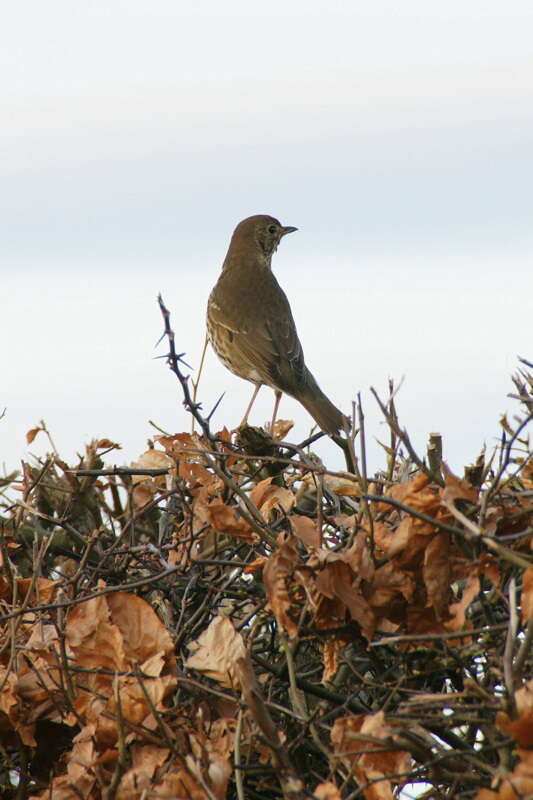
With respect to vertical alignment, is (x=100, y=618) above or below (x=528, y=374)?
below

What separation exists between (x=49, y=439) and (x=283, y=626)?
1.78 metres

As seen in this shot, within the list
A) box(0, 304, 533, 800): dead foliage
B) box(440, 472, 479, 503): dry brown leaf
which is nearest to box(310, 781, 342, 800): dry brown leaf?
box(0, 304, 533, 800): dead foliage

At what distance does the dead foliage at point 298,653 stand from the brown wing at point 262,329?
13.8 feet

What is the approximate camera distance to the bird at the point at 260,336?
23.9 feet

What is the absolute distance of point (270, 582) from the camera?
7.86 ft

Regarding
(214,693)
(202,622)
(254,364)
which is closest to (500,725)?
(214,693)

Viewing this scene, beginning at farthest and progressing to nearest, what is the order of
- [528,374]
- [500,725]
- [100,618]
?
[528,374], [100,618], [500,725]

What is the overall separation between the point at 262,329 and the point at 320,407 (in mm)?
990

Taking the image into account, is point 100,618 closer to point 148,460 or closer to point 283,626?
point 283,626

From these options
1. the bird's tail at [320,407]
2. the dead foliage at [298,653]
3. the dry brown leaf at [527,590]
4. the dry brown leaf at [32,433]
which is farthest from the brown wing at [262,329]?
the dry brown leaf at [527,590]

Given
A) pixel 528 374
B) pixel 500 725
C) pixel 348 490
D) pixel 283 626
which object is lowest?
pixel 500 725

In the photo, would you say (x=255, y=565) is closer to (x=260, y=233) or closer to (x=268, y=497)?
(x=268, y=497)

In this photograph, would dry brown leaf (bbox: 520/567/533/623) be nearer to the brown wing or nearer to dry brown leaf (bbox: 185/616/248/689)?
dry brown leaf (bbox: 185/616/248/689)

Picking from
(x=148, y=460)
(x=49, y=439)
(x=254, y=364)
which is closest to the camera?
(x=148, y=460)
